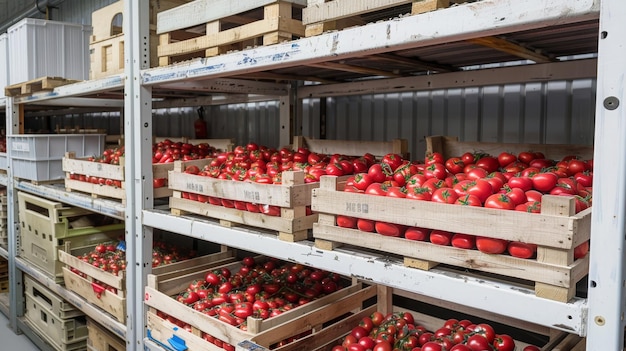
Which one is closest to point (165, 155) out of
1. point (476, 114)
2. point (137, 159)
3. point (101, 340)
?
point (137, 159)

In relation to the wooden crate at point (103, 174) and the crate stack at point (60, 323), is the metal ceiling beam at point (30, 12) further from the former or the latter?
the wooden crate at point (103, 174)

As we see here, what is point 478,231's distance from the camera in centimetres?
144

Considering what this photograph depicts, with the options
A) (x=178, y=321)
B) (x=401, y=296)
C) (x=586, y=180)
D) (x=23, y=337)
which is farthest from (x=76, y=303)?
(x=586, y=180)

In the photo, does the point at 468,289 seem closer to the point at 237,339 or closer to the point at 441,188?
the point at 441,188

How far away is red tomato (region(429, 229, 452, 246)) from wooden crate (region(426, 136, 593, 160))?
79 cm

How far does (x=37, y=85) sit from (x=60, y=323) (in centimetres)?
193

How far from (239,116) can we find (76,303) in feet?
6.33

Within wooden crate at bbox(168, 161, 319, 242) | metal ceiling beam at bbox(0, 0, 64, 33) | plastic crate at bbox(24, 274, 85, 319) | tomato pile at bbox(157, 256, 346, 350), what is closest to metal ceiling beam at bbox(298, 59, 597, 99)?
wooden crate at bbox(168, 161, 319, 242)

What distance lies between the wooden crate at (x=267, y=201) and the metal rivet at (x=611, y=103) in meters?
1.17

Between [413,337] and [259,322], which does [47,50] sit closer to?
[259,322]

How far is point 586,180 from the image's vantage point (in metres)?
1.66

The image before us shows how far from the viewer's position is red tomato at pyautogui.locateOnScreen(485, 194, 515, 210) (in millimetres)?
1475

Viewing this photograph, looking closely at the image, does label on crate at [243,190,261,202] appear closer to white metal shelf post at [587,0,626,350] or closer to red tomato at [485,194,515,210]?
red tomato at [485,194,515,210]

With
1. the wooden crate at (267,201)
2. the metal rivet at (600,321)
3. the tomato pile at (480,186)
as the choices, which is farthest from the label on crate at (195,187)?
the metal rivet at (600,321)
